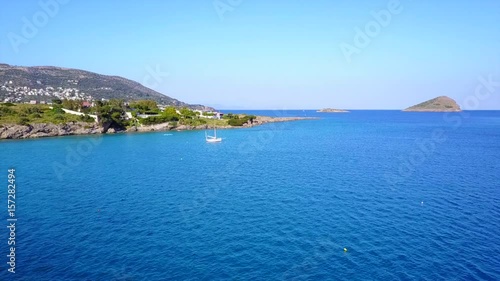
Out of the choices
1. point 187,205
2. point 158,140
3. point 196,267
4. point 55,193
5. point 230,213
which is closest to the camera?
point 196,267

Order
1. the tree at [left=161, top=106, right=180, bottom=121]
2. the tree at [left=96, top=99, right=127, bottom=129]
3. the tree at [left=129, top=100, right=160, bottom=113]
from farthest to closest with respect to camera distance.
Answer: the tree at [left=129, top=100, right=160, bottom=113] → the tree at [left=161, top=106, right=180, bottom=121] → the tree at [left=96, top=99, right=127, bottom=129]

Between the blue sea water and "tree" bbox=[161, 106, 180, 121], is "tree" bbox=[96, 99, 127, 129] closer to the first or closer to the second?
"tree" bbox=[161, 106, 180, 121]

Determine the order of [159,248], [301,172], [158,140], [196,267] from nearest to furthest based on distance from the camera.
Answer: [196,267] < [159,248] < [301,172] < [158,140]

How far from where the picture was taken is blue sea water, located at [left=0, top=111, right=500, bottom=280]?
21969mm

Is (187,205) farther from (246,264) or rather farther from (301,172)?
(301,172)

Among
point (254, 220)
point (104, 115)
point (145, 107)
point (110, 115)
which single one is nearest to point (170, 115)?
point (145, 107)

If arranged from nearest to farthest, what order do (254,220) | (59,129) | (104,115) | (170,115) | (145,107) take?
(254,220)
(59,129)
(104,115)
(170,115)
(145,107)

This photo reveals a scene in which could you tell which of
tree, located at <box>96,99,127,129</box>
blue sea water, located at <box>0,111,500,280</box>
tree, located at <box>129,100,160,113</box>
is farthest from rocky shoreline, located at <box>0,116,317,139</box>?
blue sea water, located at <box>0,111,500,280</box>

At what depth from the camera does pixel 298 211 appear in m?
32.9

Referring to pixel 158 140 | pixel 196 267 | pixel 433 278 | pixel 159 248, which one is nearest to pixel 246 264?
pixel 196 267

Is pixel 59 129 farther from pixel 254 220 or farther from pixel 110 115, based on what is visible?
pixel 254 220

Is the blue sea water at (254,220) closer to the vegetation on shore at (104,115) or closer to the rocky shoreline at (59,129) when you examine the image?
the rocky shoreline at (59,129)

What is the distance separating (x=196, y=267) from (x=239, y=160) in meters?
40.7

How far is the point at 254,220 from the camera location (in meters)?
30.6
